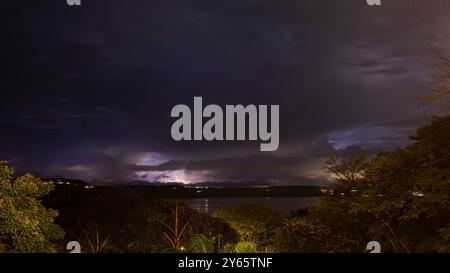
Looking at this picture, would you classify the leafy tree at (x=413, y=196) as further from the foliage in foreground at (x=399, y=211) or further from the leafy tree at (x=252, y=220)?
the leafy tree at (x=252, y=220)

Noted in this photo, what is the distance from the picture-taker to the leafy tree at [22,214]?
1017 cm

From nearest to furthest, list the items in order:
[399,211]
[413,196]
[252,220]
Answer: [413,196] → [399,211] → [252,220]

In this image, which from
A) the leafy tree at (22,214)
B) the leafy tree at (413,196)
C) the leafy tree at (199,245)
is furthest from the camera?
the leafy tree at (199,245)

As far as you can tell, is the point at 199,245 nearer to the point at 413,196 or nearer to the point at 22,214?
the point at 22,214

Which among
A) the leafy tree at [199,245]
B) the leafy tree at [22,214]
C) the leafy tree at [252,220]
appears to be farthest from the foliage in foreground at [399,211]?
the leafy tree at [22,214]

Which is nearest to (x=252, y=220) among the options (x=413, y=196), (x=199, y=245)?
(x=199, y=245)

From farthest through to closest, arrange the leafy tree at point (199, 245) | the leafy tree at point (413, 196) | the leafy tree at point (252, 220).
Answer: the leafy tree at point (252, 220) → the leafy tree at point (199, 245) → the leafy tree at point (413, 196)

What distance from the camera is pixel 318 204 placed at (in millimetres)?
16766

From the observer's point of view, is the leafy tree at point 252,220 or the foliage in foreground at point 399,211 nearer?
the foliage in foreground at point 399,211

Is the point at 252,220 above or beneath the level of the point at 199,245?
above

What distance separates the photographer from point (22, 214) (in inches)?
404

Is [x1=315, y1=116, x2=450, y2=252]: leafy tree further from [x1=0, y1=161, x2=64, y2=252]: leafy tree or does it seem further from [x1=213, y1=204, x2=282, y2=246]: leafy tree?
[x1=0, y1=161, x2=64, y2=252]: leafy tree

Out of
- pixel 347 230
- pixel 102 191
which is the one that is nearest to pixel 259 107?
pixel 347 230
